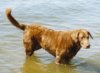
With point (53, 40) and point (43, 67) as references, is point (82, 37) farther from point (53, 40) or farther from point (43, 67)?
point (43, 67)

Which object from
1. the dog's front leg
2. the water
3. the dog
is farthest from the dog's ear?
the water

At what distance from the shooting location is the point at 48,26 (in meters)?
10.8

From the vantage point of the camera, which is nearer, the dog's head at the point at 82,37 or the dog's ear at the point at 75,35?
the dog's head at the point at 82,37

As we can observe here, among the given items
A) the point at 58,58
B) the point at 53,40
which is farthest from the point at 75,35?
the point at 58,58

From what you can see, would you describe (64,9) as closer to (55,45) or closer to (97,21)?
(97,21)

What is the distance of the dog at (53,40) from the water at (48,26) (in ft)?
1.30

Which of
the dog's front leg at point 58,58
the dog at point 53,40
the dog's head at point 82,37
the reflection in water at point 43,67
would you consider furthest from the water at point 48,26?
the dog's head at point 82,37

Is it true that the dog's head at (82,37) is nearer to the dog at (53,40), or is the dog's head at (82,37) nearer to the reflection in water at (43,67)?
the dog at (53,40)

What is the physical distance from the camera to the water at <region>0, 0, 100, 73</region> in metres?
7.95

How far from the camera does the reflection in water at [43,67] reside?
25.5 feet

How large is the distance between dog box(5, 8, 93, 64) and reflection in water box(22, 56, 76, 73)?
0.18 m

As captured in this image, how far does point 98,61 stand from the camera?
8.36 m

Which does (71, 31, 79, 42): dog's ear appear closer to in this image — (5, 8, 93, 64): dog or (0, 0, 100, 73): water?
(5, 8, 93, 64): dog

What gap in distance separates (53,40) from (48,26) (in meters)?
3.00
